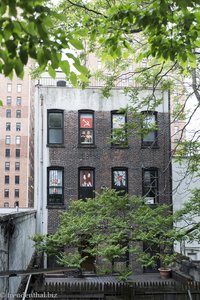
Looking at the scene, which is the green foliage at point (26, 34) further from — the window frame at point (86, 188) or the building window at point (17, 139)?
the building window at point (17, 139)

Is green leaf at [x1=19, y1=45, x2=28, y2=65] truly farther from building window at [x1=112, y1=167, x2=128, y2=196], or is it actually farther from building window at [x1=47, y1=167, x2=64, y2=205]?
building window at [x1=112, y1=167, x2=128, y2=196]

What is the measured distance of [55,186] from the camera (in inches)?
927

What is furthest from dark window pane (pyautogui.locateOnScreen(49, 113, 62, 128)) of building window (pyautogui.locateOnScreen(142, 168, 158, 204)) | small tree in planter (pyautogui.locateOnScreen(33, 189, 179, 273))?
small tree in planter (pyautogui.locateOnScreen(33, 189, 179, 273))

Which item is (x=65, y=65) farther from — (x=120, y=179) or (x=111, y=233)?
(x=120, y=179)

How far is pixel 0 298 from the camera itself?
805cm

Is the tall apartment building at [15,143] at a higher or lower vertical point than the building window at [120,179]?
higher

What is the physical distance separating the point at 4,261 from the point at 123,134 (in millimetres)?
7029

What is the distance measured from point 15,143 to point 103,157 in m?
88.4

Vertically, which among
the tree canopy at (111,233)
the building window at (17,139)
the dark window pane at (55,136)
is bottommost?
the tree canopy at (111,233)

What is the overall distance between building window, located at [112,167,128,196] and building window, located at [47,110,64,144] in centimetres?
389

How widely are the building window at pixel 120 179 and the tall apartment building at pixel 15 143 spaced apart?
8185cm

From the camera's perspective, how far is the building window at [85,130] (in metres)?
24.2

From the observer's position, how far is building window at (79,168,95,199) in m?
23.7

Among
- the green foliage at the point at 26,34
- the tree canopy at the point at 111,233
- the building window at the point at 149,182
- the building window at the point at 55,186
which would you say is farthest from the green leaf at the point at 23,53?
the building window at the point at 149,182
